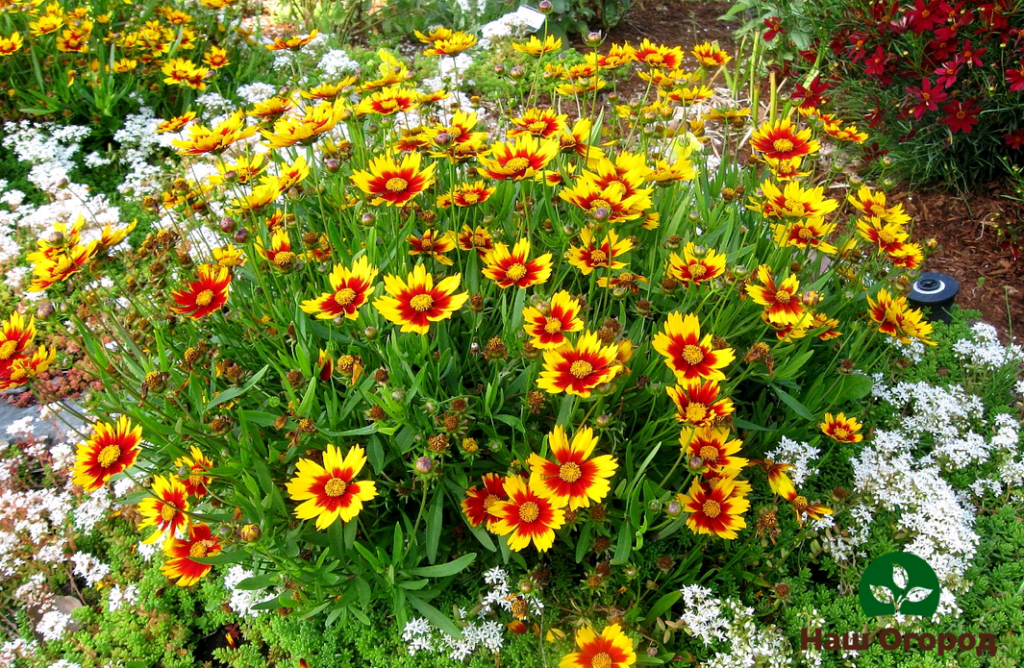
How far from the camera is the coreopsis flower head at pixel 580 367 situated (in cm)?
143

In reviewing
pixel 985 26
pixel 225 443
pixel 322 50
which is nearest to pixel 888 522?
pixel 225 443

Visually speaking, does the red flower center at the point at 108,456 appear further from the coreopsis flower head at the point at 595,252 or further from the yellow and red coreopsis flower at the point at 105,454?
the coreopsis flower head at the point at 595,252

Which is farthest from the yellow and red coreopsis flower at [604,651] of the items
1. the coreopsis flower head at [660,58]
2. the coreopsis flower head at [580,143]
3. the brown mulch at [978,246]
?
the brown mulch at [978,246]

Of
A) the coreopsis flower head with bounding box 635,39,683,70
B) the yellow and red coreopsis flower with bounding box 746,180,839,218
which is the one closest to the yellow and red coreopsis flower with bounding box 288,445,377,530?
the yellow and red coreopsis flower with bounding box 746,180,839,218

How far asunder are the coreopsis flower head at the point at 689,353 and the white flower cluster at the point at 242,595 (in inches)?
51.4

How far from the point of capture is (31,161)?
12.3 ft

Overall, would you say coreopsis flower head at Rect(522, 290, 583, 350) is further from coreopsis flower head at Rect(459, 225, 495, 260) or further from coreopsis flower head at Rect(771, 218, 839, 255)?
coreopsis flower head at Rect(771, 218, 839, 255)

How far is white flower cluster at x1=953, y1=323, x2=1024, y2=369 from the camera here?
8.03 feet

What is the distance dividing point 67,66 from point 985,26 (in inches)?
182

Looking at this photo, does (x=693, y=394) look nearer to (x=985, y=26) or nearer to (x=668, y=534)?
(x=668, y=534)

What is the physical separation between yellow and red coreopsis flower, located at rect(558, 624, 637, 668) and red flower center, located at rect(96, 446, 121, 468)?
1.09 meters

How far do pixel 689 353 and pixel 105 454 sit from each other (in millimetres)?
1294

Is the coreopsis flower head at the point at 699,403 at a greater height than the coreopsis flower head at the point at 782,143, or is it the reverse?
Result: the coreopsis flower head at the point at 782,143

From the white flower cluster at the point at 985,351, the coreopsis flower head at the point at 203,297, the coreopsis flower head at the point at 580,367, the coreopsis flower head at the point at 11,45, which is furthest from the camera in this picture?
the coreopsis flower head at the point at 11,45
